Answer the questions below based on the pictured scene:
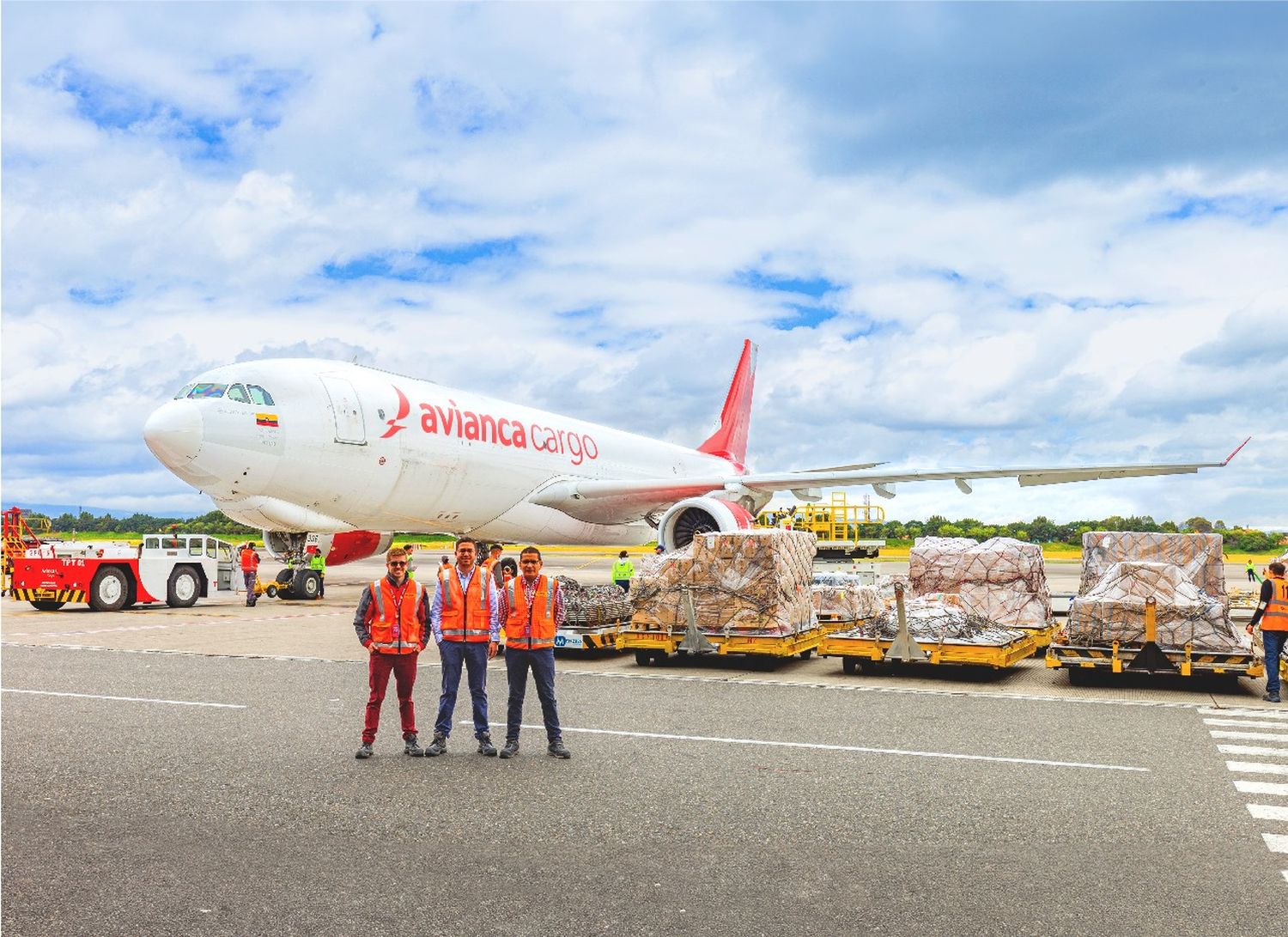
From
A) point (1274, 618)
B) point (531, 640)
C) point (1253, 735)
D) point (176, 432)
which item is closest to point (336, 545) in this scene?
point (176, 432)

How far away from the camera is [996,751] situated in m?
8.39

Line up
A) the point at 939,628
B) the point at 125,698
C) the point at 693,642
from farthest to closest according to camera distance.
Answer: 1. the point at 693,642
2. the point at 939,628
3. the point at 125,698

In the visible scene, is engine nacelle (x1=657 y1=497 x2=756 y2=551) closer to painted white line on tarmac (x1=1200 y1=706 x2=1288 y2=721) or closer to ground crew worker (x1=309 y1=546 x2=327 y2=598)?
ground crew worker (x1=309 y1=546 x2=327 y2=598)

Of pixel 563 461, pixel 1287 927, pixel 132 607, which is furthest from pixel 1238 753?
pixel 132 607

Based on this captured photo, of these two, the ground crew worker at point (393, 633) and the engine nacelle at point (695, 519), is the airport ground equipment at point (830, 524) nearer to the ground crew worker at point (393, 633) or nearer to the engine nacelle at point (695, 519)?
the engine nacelle at point (695, 519)

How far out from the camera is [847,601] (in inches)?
623

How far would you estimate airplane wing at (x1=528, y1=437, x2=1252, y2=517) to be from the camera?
24.9 meters

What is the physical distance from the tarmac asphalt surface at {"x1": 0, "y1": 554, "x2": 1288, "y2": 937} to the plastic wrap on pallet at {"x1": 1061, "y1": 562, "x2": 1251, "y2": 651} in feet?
2.22

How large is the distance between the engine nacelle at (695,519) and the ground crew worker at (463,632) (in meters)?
12.3

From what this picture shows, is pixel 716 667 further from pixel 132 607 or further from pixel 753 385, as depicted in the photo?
pixel 753 385

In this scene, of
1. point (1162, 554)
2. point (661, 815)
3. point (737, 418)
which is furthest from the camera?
point (737, 418)

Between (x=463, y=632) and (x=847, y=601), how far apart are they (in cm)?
848

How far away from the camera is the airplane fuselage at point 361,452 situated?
17953 mm

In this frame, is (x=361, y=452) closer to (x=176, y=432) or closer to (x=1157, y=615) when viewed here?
(x=176, y=432)
